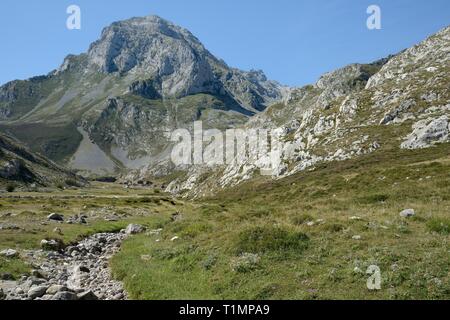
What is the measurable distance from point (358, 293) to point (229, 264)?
7.24 meters

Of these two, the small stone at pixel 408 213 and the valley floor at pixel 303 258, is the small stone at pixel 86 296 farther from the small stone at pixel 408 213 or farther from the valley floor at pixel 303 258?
the small stone at pixel 408 213

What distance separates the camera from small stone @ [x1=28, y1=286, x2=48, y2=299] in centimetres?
1927

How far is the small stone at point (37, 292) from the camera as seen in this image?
19.3 m

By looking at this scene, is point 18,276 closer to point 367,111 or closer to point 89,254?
point 89,254

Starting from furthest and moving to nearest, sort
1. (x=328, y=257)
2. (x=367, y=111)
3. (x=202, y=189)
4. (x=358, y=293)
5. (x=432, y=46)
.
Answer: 1. (x=432, y=46)
2. (x=202, y=189)
3. (x=367, y=111)
4. (x=328, y=257)
5. (x=358, y=293)

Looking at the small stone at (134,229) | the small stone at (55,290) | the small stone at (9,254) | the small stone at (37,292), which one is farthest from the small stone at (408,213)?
the small stone at (134,229)

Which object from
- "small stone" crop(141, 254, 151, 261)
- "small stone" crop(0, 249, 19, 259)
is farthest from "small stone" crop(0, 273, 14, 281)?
"small stone" crop(141, 254, 151, 261)

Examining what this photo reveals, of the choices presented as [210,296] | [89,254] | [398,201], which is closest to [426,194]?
[398,201]

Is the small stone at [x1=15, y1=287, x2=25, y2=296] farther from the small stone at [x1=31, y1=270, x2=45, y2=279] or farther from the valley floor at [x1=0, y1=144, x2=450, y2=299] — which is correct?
the small stone at [x1=31, y1=270, x2=45, y2=279]

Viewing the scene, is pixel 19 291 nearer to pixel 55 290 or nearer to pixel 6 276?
pixel 55 290

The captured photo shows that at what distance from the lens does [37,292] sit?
64.2 feet

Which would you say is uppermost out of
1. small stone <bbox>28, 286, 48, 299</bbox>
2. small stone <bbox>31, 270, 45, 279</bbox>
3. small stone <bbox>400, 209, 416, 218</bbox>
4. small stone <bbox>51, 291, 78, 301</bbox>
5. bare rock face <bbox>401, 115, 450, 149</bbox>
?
bare rock face <bbox>401, 115, 450, 149</bbox>

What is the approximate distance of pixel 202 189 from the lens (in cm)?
17350
